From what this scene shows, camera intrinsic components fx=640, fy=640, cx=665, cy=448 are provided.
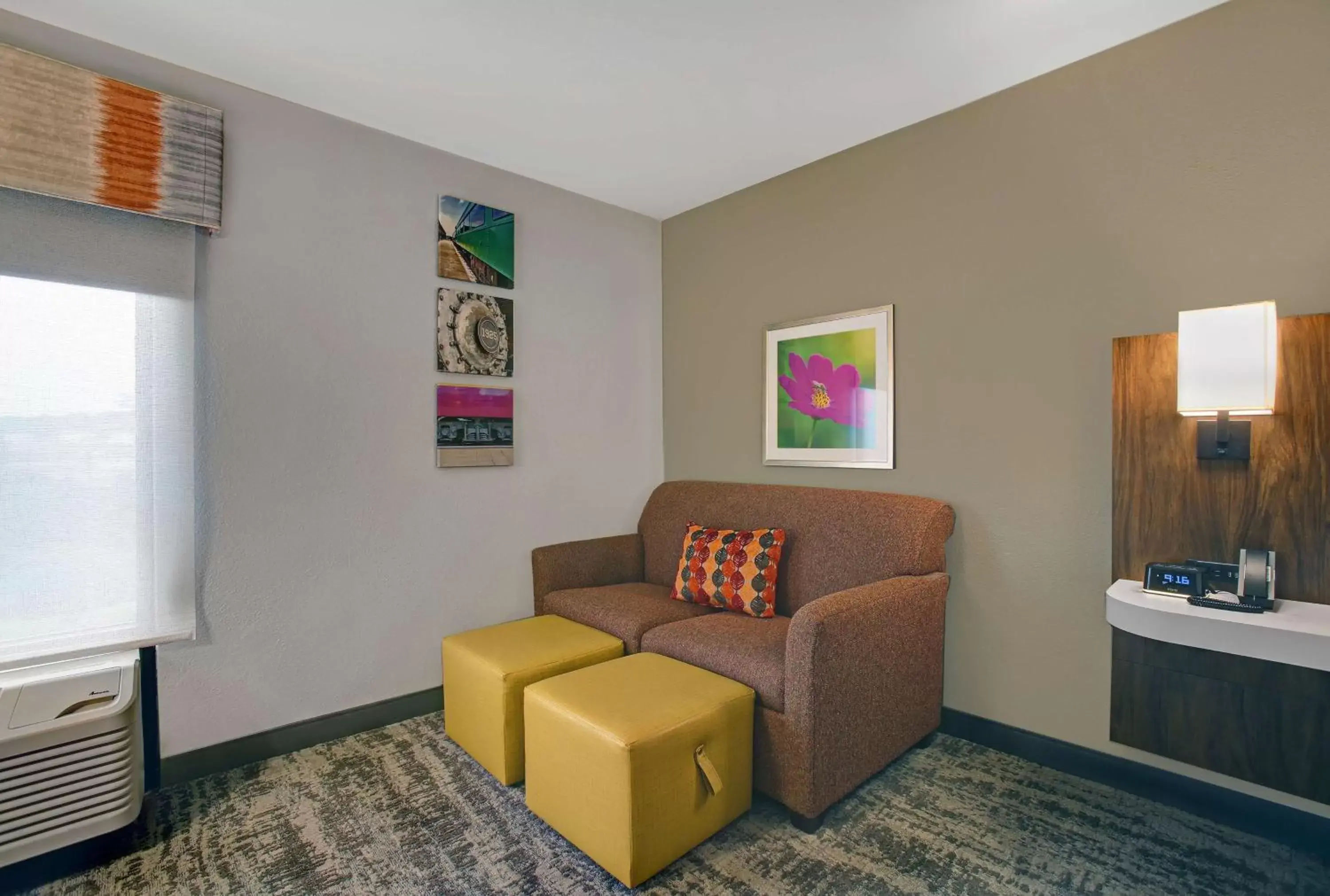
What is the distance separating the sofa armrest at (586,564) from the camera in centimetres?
304

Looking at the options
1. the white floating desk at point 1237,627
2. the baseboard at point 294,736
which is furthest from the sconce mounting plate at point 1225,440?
the baseboard at point 294,736

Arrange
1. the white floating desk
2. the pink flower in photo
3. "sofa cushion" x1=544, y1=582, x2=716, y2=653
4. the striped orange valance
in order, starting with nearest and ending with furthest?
the white floating desk < the striped orange valance < "sofa cushion" x1=544, y1=582, x2=716, y2=653 < the pink flower in photo

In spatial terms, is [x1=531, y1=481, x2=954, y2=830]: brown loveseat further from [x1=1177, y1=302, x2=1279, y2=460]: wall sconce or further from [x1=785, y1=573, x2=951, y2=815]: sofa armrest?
[x1=1177, y1=302, x2=1279, y2=460]: wall sconce

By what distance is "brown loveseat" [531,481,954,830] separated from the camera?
1941 millimetres

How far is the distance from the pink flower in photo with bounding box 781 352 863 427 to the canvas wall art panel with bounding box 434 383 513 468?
1.38 m

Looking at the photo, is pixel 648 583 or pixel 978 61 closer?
pixel 978 61

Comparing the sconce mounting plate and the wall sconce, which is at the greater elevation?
the wall sconce

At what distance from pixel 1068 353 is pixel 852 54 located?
129 centimetres

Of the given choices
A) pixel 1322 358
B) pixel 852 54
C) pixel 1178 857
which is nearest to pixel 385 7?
pixel 852 54

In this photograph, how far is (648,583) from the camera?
333 cm

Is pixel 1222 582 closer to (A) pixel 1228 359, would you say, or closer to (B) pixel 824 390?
(A) pixel 1228 359

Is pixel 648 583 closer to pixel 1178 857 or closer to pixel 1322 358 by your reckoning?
pixel 1178 857

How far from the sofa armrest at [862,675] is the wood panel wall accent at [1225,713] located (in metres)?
0.60

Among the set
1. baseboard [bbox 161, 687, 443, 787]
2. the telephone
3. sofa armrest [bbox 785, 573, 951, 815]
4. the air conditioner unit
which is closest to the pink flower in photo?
sofa armrest [bbox 785, 573, 951, 815]
